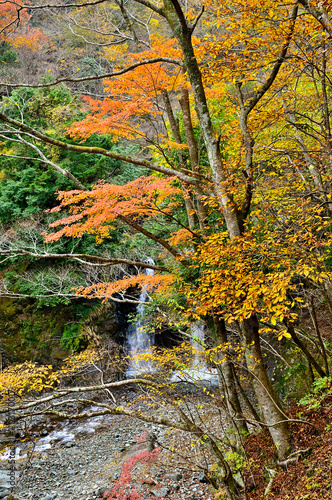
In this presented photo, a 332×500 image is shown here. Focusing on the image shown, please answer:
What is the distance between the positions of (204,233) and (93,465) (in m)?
7.09

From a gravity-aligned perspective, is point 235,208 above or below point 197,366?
above

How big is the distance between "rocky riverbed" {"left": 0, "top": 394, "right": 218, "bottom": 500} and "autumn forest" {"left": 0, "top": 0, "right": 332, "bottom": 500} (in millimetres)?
427

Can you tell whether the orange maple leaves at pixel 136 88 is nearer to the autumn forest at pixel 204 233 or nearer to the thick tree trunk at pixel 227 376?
the autumn forest at pixel 204 233

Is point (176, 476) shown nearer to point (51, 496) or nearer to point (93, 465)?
point (93, 465)

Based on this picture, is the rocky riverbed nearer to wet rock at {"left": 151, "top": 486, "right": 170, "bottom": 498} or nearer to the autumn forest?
wet rock at {"left": 151, "top": 486, "right": 170, "bottom": 498}

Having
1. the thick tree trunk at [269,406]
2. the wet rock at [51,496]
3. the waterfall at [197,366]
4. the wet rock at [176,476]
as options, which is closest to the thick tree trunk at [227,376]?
the waterfall at [197,366]

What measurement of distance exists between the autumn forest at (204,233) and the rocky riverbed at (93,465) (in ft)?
1.40

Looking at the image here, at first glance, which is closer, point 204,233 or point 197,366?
point 204,233

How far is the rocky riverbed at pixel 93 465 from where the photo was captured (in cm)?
707

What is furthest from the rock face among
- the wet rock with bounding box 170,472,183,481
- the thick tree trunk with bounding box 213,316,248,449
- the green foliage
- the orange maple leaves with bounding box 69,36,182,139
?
the thick tree trunk with bounding box 213,316,248,449

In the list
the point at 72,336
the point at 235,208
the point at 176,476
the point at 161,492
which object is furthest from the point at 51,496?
the point at 235,208

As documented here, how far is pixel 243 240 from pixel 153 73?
4982 mm

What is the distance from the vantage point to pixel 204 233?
21.0ft

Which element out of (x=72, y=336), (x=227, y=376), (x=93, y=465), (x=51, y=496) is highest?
(x=72, y=336)
